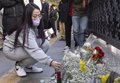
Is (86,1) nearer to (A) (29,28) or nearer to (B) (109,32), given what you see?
(A) (29,28)

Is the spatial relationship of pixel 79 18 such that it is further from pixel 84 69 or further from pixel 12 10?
A: pixel 84 69

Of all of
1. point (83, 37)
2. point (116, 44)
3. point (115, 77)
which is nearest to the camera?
point (115, 77)

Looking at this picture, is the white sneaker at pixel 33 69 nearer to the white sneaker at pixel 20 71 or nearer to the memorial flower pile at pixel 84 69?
the white sneaker at pixel 20 71

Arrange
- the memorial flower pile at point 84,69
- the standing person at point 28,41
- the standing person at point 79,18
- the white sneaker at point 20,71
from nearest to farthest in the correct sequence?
the memorial flower pile at point 84,69 < the standing person at point 28,41 < the white sneaker at point 20,71 < the standing person at point 79,18

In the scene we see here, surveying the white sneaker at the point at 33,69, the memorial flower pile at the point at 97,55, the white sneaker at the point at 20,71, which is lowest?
the white sneaker at the point at 33,69

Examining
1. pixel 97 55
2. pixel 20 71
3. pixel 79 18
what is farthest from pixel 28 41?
pixel 79 18

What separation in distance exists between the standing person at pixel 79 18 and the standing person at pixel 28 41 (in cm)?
186

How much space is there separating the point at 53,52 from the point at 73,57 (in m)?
5.01

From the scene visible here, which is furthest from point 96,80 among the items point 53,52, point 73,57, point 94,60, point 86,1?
point 53,52

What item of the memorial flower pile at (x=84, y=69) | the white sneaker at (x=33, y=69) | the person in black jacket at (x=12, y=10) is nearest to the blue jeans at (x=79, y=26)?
the person in black jacket at (x=12, y=10)

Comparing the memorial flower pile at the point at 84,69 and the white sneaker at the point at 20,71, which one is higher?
the memorial flower pile at the point at 84,69

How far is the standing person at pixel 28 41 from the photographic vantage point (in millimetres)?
5924

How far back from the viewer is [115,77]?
4035 millimetres

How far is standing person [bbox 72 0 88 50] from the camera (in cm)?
844
